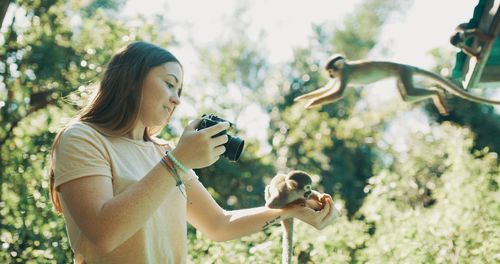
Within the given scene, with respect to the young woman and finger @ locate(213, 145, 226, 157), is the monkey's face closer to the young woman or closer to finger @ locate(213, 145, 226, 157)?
the young woman

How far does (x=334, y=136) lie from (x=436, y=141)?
9.05 feet

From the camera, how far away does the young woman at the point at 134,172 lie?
1.20 metres

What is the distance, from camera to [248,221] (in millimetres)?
1627

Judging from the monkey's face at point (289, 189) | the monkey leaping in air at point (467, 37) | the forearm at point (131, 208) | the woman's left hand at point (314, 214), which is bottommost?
the woman's left hand at point (314, 214)

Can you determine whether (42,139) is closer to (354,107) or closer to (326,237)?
(326,237)

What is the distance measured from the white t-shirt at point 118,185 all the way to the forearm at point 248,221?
0.23 metres

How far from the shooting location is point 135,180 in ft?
4.41

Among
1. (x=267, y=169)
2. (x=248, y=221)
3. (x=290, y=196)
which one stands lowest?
(x=267, y=169)

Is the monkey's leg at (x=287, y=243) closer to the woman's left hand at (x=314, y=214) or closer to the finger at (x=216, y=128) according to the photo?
the woman's left hand at (x=314, y=214)

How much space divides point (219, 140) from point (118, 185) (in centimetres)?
25

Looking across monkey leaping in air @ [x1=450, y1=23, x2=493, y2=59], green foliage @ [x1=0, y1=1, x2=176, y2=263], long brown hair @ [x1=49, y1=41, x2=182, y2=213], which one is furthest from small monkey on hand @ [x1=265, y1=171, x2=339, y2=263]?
green foliage @ [x1=0, y1=1, x2=176, y2=263]

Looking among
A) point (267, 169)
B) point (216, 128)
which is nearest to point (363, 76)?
point (216, 128)

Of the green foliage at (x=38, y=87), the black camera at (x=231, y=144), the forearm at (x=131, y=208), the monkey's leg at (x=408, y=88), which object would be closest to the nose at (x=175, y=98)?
the black camera at (x=231, y=144)

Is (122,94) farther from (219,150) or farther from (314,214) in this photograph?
(314,214)
